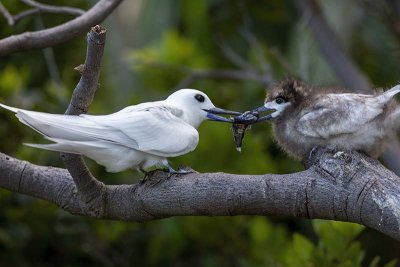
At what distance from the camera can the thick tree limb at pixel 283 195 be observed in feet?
9.43

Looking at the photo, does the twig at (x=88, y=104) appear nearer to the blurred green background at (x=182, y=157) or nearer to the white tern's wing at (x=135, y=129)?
the white tern's wing at (x=135, y=129)

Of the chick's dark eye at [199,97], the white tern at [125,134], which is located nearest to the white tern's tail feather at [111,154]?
the white tern at [125,134]

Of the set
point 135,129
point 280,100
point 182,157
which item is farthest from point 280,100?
point 182,157

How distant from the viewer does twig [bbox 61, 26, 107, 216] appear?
116 inches

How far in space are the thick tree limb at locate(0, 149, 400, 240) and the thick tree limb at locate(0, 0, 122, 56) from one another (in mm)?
807

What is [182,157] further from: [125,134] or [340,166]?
[340,166]

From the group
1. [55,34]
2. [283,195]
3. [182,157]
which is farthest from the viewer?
[182,157]

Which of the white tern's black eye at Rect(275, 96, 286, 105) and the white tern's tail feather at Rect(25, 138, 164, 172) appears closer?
the white tern's tail feather at Rect(25, 138, 164, 172)

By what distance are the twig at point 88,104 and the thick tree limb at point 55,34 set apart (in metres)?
0.79

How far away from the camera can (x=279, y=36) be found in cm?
746

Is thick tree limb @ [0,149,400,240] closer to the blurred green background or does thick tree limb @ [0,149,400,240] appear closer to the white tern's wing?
the white tern's wing

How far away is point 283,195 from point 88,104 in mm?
759

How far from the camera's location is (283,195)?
A: 9.86 feet

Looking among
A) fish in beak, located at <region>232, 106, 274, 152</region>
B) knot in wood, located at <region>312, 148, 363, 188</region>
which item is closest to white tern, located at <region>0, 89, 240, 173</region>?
fish in beak, located at <region>232, 106, 274, 152</region>
